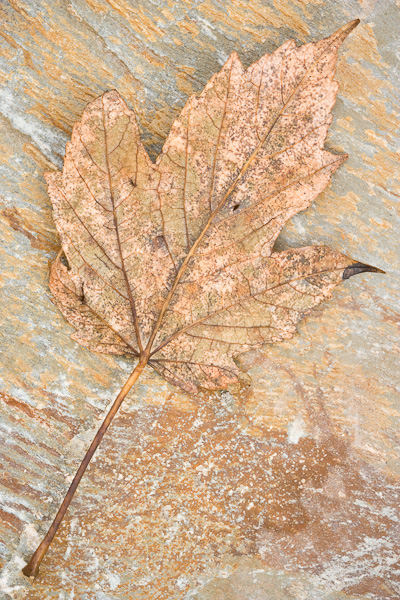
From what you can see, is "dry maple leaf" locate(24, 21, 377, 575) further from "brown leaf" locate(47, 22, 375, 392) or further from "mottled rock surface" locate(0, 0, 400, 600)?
"mottled rock surface" locate(0, 0, 400, 600)

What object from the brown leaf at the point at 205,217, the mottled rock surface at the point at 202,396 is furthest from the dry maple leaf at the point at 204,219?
the mottled rock surface at the point at 202,396

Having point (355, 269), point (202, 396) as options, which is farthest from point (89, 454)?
point (355, 269)

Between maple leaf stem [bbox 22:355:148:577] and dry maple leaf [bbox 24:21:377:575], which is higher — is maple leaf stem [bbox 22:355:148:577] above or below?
below

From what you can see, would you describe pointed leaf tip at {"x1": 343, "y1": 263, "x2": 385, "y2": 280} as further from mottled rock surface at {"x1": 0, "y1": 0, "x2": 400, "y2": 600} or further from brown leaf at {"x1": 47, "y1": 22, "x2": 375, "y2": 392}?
mottled rock surface at {"x1": 0, "y1": 0, "x2": 400, "y2": 600}

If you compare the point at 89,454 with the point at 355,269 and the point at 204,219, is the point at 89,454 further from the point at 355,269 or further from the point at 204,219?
the point at 355,269

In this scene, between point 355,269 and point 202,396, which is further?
point 202,396

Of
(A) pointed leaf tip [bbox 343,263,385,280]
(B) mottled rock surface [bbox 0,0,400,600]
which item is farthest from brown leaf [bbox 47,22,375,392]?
(B) mottled rock surface [bbox 0,0,400,600]

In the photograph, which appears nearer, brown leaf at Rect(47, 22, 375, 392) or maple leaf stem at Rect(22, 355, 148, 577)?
brown leaf at Rect(47, 22, 375, 392)

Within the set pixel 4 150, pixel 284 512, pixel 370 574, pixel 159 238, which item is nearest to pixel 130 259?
pixel 159 238
